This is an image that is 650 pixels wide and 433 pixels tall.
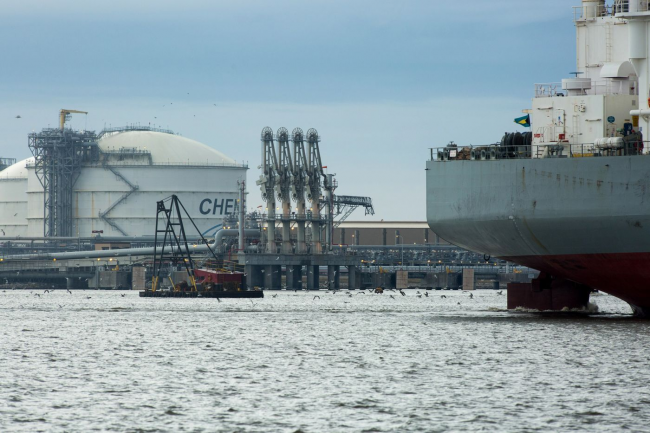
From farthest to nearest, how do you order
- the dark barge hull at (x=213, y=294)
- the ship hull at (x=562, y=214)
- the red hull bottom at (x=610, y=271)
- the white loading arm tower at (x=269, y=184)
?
Result: the white loading arm tower at (x=269, y=184)
the dark barge hull at (x=213, y=294)
the red hull bottom at (x=610, y=271)
the ship hull at (x=562, y=214)

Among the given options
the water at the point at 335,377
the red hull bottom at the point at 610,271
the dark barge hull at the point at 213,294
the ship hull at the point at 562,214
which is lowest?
the dark barge hull at the point at 213,294

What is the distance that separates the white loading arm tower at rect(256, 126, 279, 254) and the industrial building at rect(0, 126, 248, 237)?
82.1ft

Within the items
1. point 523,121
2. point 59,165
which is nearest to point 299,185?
point 59,165

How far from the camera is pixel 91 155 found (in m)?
195

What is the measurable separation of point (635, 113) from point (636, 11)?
4.71 m

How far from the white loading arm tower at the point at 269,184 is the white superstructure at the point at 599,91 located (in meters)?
112

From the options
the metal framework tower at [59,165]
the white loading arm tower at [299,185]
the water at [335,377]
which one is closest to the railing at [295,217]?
the white loading arm tower at [299,185]

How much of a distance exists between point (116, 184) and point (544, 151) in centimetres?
14475

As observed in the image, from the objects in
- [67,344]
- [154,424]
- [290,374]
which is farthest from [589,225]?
[154,424]

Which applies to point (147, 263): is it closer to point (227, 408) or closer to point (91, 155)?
point (91, 155)

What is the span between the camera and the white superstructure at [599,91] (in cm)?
5391

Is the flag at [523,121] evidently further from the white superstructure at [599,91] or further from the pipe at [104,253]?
the pipe at [104,253]

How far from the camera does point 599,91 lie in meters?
57.4

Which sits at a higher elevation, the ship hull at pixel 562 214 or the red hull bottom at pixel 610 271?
the ship hull at pixel 562 214
